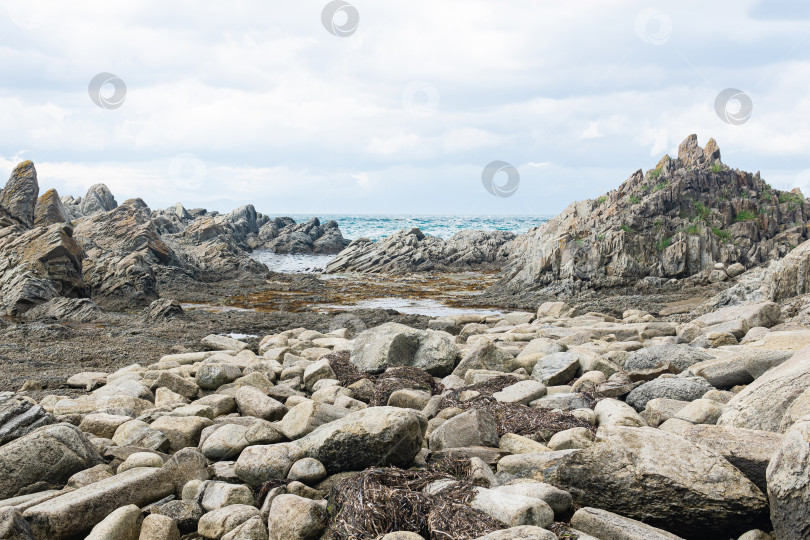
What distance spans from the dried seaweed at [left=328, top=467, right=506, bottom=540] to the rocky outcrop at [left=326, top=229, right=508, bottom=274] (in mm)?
44816

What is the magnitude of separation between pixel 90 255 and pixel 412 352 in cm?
2744

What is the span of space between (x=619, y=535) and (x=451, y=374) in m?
6.58

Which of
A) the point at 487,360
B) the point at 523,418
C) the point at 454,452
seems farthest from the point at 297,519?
the point at 487,360

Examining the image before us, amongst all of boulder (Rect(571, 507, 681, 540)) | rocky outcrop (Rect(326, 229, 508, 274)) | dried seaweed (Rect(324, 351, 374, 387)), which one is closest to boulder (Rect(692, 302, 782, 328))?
dried seaweed (Rect(324, 351, 374, 387))

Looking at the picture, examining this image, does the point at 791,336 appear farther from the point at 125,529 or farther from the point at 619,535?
the point at 125,529

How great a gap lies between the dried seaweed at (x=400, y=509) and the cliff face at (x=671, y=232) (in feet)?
88.4

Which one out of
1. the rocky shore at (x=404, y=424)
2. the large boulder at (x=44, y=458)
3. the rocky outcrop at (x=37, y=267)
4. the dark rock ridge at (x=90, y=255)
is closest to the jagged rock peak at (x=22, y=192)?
the dark rock ridge at (x=90, y=255)

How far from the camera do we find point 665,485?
13.1 feet

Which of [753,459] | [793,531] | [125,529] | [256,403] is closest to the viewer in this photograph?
[793,531]

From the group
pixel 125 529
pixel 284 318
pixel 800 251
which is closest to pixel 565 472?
pixel 125 529

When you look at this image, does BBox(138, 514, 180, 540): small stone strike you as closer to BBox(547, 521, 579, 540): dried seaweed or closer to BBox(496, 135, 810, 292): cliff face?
BBox(547, 521, 579, 540): dried seaweed

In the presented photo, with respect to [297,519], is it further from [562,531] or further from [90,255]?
[90,255]

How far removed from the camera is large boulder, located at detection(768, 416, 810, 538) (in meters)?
3.32

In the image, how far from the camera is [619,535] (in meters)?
3.69
